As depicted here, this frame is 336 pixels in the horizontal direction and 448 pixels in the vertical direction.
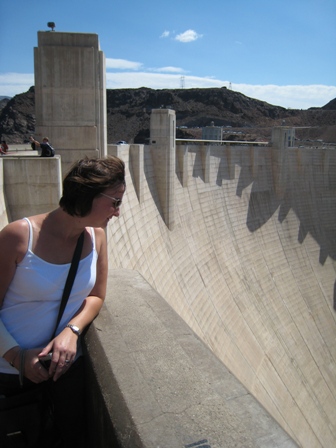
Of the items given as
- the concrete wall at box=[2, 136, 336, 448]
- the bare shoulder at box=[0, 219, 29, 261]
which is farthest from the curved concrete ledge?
the concrete wall at box=[2, 136, 336, 448]

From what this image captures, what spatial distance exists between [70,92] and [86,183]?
4.02 m

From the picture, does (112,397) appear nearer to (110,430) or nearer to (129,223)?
(110,430)

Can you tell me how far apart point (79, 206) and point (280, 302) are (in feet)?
49.3

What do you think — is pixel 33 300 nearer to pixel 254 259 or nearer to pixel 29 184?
pixel 29 184

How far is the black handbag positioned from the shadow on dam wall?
16.7 feet

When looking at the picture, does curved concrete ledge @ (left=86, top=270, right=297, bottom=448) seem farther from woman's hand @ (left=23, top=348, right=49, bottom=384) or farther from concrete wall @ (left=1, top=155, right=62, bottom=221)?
concrete wall @ (left=1, top=155, right=62, bottom=221)

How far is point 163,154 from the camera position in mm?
11055

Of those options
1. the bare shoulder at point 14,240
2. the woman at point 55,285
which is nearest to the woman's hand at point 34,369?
the woman at point 55,285

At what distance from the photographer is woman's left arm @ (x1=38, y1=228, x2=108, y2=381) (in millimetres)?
1730

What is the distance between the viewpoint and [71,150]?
5.70 meters

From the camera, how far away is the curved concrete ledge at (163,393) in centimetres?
137

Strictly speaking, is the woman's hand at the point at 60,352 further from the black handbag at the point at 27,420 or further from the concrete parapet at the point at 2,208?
the concrete parapet at the point at 2,208

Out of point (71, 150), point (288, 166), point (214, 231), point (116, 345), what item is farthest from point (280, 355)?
point (116, 345)

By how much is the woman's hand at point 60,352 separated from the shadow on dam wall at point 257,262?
5.08m
